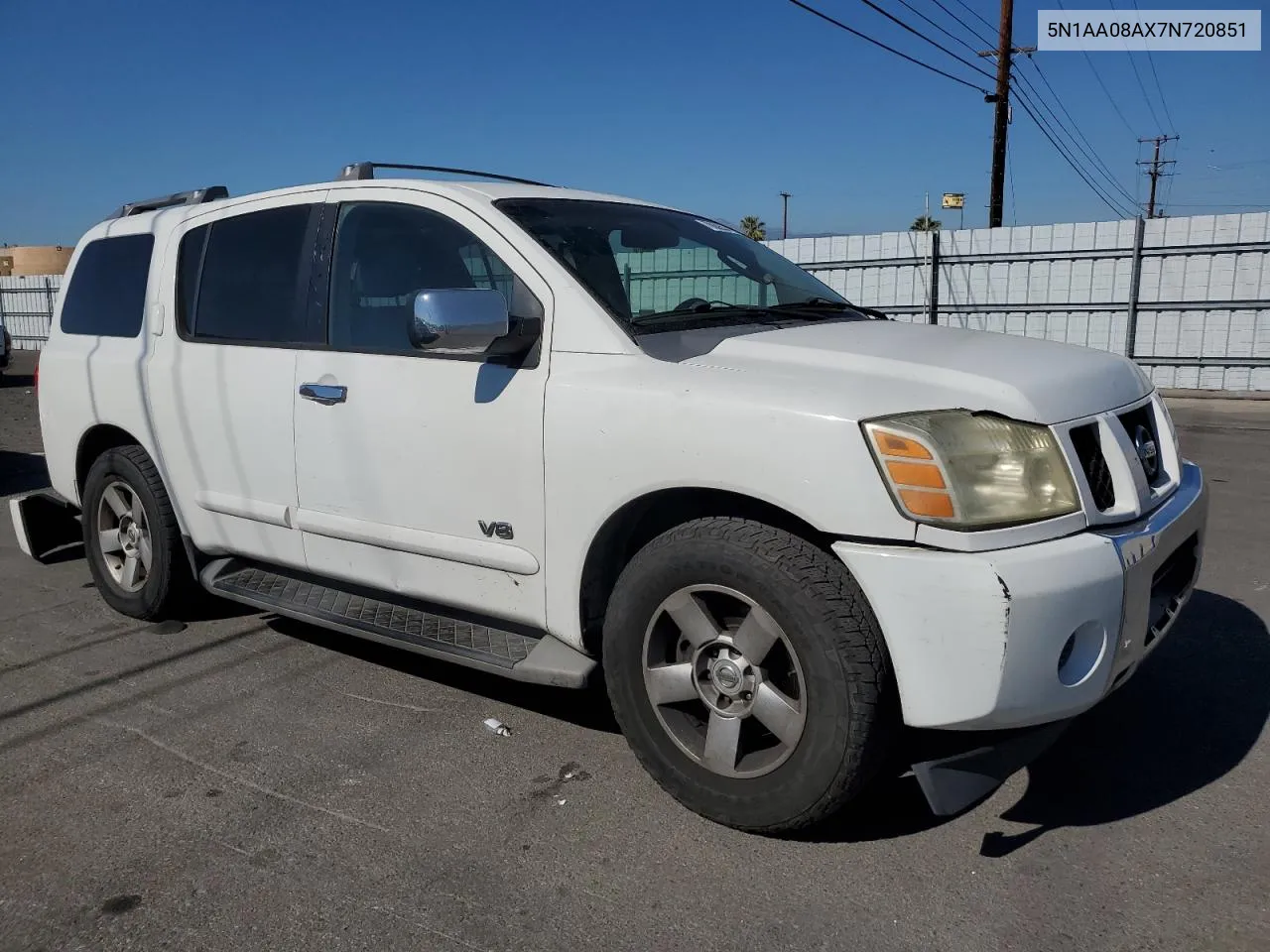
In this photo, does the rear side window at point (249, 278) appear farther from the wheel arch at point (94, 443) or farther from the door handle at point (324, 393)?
the wheel arch at point (94, 443)

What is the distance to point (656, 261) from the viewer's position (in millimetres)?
3988

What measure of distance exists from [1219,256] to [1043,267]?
7.41 feet

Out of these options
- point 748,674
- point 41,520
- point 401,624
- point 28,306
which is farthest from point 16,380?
point 748,674

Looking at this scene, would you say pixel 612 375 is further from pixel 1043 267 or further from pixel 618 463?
Result: pixel 1043 267

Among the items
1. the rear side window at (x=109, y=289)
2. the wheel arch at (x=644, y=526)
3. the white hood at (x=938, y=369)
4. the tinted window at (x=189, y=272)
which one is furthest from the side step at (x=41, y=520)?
the white hood at (x=938, y=369)

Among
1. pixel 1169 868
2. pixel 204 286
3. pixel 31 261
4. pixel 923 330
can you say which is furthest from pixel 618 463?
pixel 31 261

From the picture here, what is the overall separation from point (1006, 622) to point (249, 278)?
10.4 ft

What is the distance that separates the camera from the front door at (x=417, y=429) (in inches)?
125

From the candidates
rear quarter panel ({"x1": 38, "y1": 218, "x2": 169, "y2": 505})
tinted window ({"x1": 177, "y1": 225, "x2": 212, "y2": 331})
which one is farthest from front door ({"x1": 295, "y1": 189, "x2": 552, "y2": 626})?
rear quarter panel ({"x1": 38, "y1": 218, "x2": 169, "y2": 505})

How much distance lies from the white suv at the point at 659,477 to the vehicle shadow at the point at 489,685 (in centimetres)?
46

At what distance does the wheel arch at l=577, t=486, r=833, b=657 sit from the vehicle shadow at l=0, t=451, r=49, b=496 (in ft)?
21.4

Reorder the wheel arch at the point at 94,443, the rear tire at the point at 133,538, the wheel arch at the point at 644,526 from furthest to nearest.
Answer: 1. the wheel arch at the point at 94,443
2. the rear tire at the point at 133,538
3. the wheel arch at the point at 644,526

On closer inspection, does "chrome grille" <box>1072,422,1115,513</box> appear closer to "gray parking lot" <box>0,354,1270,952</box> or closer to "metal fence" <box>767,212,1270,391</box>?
"gray parking lot" <box>0,354,1270,952</box>

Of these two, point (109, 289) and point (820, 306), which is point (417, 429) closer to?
point (820, 306)
